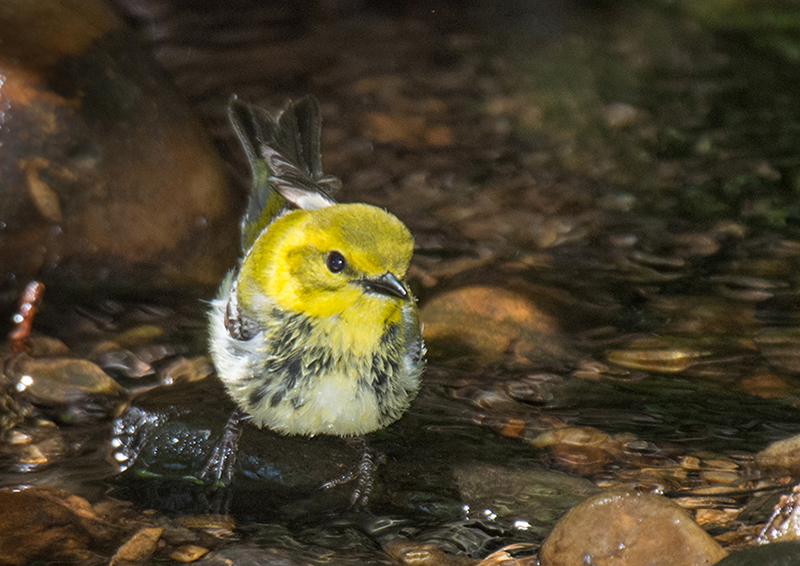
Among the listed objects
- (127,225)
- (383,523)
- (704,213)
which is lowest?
(383,523)

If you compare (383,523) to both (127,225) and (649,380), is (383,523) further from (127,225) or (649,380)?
(127,225)

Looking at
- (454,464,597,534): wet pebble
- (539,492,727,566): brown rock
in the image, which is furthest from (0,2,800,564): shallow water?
(539,492,727,566): brown rock

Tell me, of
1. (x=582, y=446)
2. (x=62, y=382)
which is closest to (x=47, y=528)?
(x=62, y=382)

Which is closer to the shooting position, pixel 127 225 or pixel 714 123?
pixel 127 225

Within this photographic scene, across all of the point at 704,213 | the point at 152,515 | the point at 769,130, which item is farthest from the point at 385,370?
the point at 769,130

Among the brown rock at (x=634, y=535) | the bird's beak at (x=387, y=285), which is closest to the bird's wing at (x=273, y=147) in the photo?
the bird's beak at (x=387, y=285)

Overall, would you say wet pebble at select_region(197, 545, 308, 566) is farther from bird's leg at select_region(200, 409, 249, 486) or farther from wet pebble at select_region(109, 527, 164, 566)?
bird's leg at select_region(200, 409, 249, 486)

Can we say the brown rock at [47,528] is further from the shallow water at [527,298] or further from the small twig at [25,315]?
the small twig at [25,315]

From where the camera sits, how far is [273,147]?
4641 millimetres

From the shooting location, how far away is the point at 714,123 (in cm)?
746

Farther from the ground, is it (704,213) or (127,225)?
(127,225)

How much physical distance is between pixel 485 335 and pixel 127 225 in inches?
83.0

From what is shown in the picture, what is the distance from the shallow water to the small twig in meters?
0.08

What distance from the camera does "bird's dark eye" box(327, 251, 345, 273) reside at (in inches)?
142
